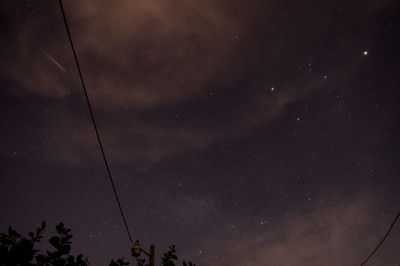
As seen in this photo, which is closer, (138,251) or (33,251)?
(33,251)

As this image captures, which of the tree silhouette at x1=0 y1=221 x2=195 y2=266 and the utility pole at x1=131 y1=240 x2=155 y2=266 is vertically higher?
the utility pole at x1=131 y1=240 x2=155 y2=266

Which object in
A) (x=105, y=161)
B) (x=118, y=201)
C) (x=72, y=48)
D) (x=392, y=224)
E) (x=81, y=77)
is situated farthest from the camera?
(x=392, y=224)

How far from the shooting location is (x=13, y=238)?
9.90 feet

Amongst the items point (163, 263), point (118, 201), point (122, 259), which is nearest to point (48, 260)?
point (122, 259)

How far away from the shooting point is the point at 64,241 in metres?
3.40

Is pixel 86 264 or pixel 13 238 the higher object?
pixel 13 238

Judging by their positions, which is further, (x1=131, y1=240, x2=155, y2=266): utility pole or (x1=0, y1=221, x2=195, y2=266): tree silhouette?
(x1=131, y1=240, x2=155, y2=266): utility pole

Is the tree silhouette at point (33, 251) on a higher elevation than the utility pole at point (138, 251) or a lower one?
lower

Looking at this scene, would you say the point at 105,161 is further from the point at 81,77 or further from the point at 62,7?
the point at 62,7

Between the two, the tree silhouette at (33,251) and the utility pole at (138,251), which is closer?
the tree silhouette at (33,251)

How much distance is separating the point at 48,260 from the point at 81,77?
12.2 feet

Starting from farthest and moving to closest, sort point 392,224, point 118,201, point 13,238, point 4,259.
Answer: point 392,224 < point 118,201 < point 13,238 < point 4,259

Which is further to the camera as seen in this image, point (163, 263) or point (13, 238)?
point (163, 263)

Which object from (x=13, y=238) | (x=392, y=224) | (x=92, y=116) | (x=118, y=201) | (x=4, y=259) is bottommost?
(x=4, y=259)
